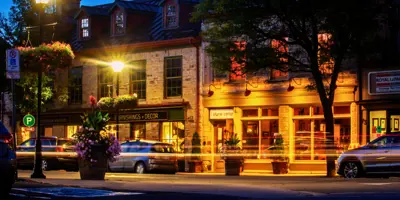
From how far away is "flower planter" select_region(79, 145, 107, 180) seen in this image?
2111cm

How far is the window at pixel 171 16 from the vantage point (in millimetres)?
40406

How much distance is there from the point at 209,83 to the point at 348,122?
7957mm

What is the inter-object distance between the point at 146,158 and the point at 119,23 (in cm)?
1259

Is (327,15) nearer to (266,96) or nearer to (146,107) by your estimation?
(266,96)

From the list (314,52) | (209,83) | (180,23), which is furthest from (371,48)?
(180,23)

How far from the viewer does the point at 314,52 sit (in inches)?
1119

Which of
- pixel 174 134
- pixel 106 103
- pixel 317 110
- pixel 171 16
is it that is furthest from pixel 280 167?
pixel 171 16

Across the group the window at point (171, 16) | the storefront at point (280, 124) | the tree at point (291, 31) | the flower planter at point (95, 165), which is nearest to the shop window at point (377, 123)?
the storefront at point (280, 124)

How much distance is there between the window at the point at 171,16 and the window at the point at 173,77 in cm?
211

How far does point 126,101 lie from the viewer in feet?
133

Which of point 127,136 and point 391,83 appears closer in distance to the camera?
point 391,83

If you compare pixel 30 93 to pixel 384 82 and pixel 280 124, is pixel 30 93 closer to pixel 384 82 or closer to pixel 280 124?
pixel 280 124

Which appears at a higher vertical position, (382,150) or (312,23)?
(312,23)

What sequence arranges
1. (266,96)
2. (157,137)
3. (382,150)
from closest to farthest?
(382,150) → (266,96) → (157,137)
